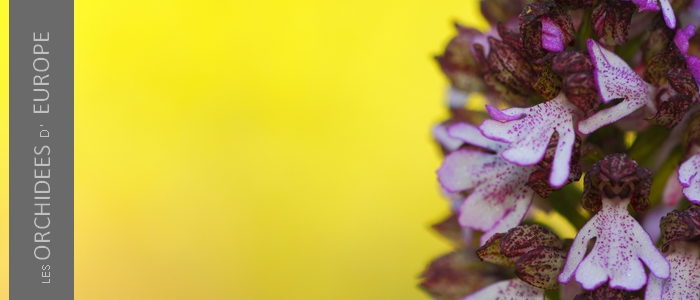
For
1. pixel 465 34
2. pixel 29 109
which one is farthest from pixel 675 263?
pixel 29 109

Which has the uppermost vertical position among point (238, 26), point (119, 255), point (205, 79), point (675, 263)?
point (238, 26)

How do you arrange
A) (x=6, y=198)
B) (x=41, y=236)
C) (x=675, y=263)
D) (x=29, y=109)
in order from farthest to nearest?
(x=6, y=198)
(x=29, y=109)
(x=41, y=236)
(x=675, y=263)

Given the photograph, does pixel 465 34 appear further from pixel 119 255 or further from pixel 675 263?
pixel 119 255

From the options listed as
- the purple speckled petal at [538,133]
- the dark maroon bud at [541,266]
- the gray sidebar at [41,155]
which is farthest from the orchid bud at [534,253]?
the gray sidebar at [41,155]

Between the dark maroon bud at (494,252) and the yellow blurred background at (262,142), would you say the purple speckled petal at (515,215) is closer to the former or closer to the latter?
the dark maroon bud at (494,252)

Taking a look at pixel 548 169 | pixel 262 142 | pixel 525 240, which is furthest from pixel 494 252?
pixel 262 142
